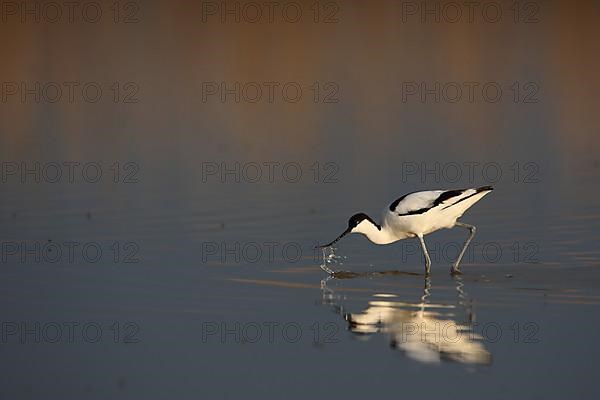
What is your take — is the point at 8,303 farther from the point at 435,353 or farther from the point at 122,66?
the point at 122,66

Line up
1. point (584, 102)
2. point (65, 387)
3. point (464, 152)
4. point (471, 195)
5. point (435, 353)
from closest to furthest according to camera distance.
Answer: point (65, 387) → point (435, 353) → point (471, 195) → point (464, 152) → point (584, 102)

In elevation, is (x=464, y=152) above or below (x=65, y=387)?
above

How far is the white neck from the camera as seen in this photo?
12445mm

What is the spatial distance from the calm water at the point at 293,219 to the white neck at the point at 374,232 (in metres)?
0.26

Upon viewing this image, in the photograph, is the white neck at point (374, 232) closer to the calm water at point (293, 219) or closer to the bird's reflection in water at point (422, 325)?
the calm water at point (293, 219)

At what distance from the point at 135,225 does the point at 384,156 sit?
17.6 ft

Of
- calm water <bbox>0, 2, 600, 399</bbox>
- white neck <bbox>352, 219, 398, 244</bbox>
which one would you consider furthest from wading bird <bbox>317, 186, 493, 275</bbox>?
calm water <bbox>0, 2, 600, 399</bbox>

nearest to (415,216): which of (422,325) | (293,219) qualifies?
(293,219)

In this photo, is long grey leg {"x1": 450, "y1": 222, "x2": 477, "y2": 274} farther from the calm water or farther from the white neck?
the white neck

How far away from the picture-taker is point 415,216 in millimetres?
12508

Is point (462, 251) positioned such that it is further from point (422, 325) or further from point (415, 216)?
point (422, 325)

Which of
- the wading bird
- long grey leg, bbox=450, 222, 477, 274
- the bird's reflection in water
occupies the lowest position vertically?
the bird's reflection in water

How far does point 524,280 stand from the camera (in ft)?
37.6

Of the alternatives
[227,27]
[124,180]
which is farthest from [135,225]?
[227,27]
